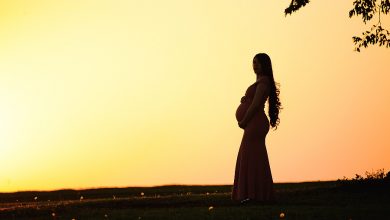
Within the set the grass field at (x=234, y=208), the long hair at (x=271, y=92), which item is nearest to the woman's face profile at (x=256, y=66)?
the long hair at (x=271, y=92)

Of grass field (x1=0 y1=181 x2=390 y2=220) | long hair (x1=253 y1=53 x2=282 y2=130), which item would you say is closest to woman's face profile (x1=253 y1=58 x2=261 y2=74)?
long hair (x1=253 y1=53 x2=282 y2=130)

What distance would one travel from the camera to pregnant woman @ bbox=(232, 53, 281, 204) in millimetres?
15945

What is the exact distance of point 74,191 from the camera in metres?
33.0

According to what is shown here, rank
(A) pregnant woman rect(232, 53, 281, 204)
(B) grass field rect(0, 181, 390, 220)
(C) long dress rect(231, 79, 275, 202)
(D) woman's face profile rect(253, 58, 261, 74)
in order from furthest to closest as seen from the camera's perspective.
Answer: (C) long dress rect(231, 79, 275, 202) < (A) pregnant woman rect(232, 53, 281, 204) < (D) woman's face profile rect(253, 58, 261, 74) < (B) grass field rect(0, 181, 390, 220)

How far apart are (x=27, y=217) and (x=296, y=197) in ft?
25.7

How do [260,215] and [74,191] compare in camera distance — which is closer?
[260,215]

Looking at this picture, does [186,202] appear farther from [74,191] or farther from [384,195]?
[74,191]

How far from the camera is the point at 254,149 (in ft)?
53.3

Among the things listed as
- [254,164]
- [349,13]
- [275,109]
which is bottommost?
[254,164]

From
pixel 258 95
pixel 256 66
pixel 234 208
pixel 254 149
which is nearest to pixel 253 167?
pixel 254 149

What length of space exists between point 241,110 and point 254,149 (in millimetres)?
1011

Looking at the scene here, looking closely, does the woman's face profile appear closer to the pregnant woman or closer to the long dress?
the pregnant woman

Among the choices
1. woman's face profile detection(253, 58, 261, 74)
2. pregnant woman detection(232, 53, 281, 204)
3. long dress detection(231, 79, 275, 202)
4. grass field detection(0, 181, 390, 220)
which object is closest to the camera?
grass field detection(0, 181, 390, 220)

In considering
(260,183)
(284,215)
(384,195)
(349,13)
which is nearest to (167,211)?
(260,183)
